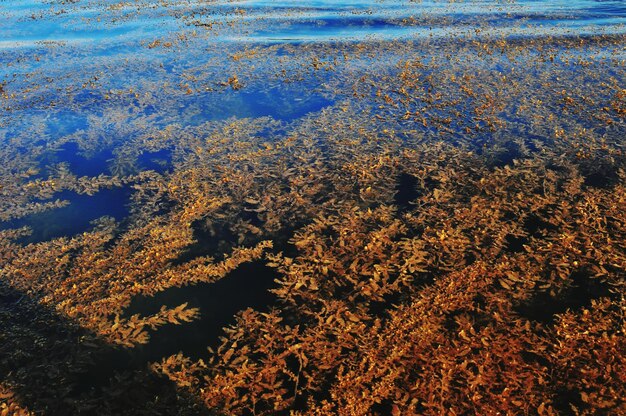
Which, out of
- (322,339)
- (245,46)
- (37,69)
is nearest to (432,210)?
(322,339)

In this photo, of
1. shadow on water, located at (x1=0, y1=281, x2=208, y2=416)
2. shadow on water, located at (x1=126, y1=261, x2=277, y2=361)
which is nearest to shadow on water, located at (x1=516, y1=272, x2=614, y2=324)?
shadow on water, located at (x1=126, y1=261, x2=277, y2=361)

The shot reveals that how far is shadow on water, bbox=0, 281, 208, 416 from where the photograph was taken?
18.8ft

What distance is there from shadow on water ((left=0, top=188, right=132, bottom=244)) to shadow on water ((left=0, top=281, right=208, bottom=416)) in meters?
2.55

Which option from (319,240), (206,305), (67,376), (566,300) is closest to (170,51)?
(319,240)

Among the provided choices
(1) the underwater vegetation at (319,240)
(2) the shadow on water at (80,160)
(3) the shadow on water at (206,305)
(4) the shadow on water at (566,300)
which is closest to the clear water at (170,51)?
(2) the shadow on water at (80,160)

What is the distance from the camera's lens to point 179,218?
9.62 m

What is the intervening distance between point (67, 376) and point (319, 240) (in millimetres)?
4978

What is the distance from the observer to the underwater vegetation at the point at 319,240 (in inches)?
234

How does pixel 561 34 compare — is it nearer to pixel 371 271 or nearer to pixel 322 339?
pixel 371 271

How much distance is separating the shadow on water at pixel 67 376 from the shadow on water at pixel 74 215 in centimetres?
255

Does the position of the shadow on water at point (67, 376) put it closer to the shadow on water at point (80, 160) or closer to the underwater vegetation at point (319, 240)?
the underwater vegetation at point (319, 240)

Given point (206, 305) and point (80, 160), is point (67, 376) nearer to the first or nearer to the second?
point (206, 305)

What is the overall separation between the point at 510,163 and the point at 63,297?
11174 millimetres

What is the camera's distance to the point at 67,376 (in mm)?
6180
